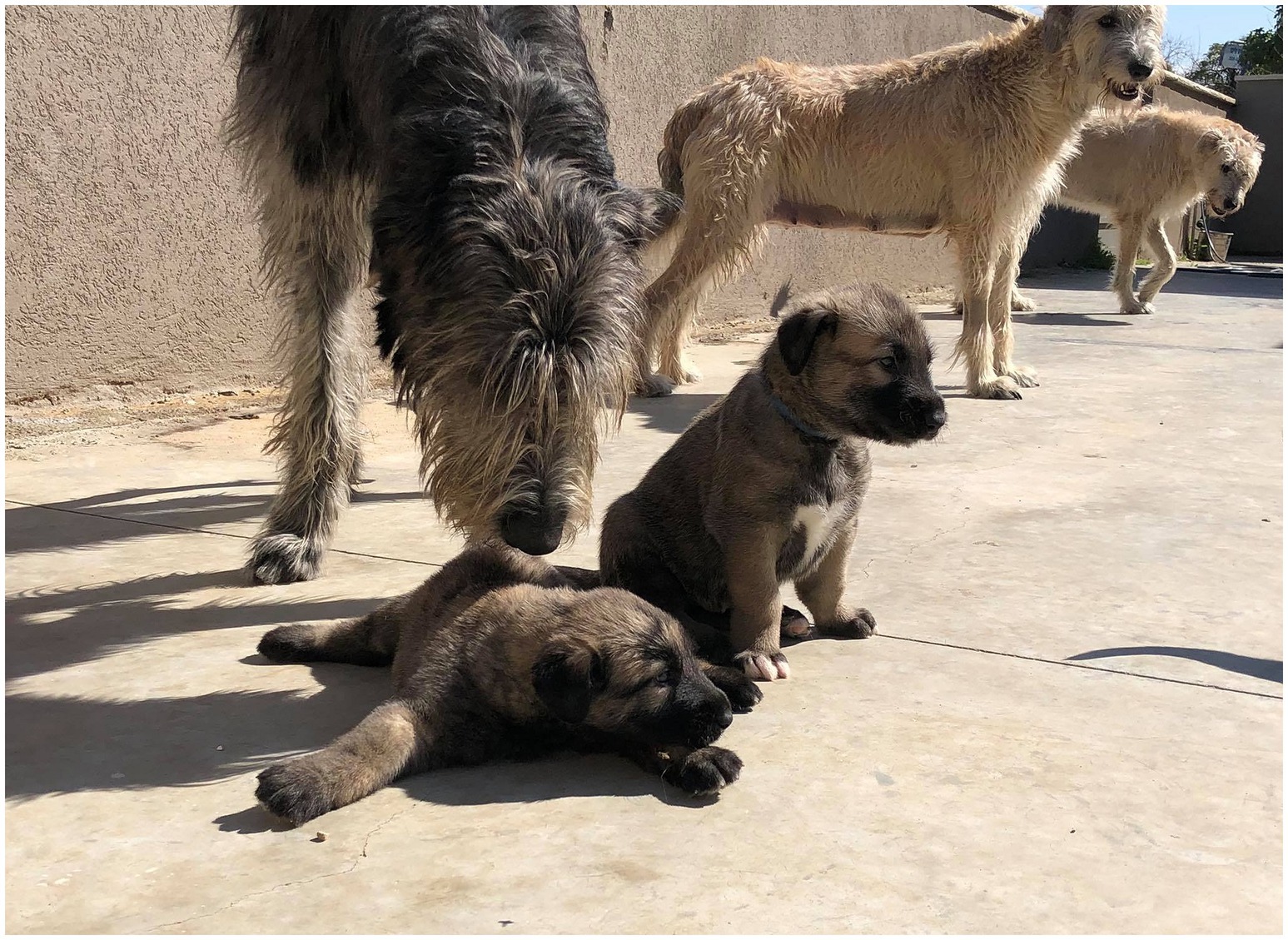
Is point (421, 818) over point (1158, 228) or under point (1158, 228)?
under

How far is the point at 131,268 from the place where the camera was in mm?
6805

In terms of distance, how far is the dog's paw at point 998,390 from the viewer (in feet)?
26.9

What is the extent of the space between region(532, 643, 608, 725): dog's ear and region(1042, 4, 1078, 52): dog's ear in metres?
6.65

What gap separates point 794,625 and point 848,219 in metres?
5.58

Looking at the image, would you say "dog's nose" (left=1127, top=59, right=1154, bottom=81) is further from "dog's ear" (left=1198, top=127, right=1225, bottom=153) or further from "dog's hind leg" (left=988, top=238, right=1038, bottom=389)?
"dog's ear" (left=1198, top=127, right=1225, bottom=153)

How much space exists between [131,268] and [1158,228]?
1133cm

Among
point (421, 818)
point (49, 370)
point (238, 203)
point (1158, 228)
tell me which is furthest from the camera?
point (1158, 228)

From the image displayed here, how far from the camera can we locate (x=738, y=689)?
3285 mm

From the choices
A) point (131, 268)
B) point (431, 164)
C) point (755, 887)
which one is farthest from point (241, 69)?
point (755, 887)

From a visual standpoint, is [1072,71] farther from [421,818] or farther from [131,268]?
[421,818]

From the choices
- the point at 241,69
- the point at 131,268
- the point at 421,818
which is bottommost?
the point at 421,818

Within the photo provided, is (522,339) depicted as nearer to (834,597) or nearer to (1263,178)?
(834,597)

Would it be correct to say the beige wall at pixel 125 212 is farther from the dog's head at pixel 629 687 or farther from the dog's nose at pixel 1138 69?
the dog's nose at pixel 1138 69

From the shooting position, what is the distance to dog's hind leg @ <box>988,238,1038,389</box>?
335 inches
